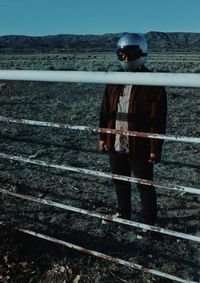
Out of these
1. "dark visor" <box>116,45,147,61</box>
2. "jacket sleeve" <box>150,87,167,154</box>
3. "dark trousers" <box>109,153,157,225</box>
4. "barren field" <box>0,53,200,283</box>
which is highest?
"dark visor" <box>116,45,147,61</box>

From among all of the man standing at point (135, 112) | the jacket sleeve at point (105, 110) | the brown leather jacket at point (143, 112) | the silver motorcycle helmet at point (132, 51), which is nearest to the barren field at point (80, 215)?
the man standing at point (135, 112)

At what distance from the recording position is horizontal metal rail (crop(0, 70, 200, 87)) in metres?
2.63

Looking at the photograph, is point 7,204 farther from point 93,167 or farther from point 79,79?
point 79,79

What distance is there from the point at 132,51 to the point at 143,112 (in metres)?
0.47

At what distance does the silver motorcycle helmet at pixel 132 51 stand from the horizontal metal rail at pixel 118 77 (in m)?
1.25

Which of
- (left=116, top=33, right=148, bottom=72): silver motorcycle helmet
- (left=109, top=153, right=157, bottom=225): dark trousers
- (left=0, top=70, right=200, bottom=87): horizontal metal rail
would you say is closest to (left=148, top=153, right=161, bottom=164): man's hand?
(left=109, top=153, right=157, bottom=225): dark trousers

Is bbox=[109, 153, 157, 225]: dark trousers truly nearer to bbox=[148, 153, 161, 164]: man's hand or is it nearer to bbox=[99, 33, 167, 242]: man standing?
bbox=[99, 33, 167, 242]: man standing

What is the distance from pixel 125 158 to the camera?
4.68 m

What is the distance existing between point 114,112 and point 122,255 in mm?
1168

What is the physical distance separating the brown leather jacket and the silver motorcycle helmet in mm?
87

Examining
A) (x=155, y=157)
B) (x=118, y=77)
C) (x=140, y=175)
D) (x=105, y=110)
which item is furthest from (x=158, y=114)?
(x=118, y=77)

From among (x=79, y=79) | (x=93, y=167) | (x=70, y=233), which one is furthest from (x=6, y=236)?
(x=93, y=167)

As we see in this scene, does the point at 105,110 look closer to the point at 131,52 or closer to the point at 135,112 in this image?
the point at 135,112

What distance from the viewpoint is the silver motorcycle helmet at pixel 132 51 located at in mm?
4230
